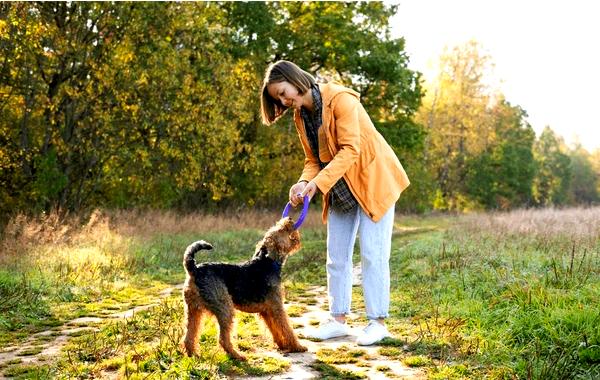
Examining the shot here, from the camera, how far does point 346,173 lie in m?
4.80

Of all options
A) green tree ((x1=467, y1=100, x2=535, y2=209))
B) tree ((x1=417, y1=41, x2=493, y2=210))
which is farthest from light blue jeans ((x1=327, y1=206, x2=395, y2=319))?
green tree ((x1=467, y1=100, x2=535, y2=209))

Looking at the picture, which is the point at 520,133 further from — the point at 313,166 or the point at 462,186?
the point at 313,166

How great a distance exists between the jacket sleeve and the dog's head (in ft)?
1.47

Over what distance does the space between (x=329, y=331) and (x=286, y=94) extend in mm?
2142

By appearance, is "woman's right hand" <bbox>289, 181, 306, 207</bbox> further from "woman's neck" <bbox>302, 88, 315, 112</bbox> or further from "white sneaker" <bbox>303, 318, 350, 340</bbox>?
"white sneaker" <bbox>303, 318, 350, 340</bbox>

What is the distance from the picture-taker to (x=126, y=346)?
470 centimetres

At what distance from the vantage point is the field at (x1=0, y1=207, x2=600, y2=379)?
4.03 meters

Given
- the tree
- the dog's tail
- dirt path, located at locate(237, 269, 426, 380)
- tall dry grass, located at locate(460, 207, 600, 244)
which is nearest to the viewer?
dirt path, located at locate(237, 269, 426, 380)

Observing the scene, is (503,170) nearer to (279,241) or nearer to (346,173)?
(346,173)

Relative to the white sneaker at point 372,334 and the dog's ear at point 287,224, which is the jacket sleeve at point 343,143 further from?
the white sneaker at point 372,334

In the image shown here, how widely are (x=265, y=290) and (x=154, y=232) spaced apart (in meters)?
9.37

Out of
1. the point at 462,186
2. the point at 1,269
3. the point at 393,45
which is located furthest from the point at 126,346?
the point at 462,186

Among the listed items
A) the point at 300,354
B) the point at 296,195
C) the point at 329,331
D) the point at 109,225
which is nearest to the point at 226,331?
the point at 300,354

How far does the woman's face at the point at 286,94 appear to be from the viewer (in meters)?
4.65
